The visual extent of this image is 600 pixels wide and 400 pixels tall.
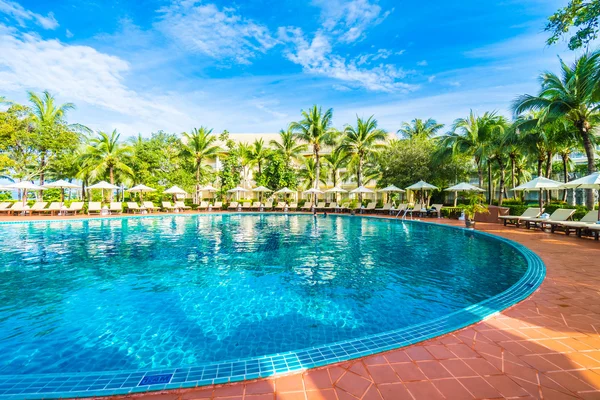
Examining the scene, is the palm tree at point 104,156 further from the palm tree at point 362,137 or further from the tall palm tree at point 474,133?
the tall palm tree at point 474,133

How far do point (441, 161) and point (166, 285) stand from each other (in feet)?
71.8

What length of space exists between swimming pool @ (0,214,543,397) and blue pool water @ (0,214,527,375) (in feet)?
0.09

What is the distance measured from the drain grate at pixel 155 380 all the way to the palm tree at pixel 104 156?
2699 centimetres

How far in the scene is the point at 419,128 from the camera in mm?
30375

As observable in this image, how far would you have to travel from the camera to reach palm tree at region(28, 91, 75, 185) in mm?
22328

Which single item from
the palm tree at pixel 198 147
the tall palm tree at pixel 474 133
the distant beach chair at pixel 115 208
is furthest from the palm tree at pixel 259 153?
the tall palm tree at pixel 474 133

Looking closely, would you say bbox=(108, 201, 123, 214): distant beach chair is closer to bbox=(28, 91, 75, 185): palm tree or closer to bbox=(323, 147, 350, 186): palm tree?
bbox=(28, 91, 75, 185): palm tree

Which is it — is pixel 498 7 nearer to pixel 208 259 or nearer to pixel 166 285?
pixel 208 259

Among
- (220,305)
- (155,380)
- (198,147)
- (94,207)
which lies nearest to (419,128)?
(198,147)

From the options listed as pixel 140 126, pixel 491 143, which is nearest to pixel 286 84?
pixel 491 143

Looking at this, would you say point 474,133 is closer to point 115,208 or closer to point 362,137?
point 362,137

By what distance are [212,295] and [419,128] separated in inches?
1222

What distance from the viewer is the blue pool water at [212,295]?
137 inches

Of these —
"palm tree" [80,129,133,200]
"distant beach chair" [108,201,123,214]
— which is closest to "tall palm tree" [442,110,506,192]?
"distant beach chair" [108,201,123,214]
